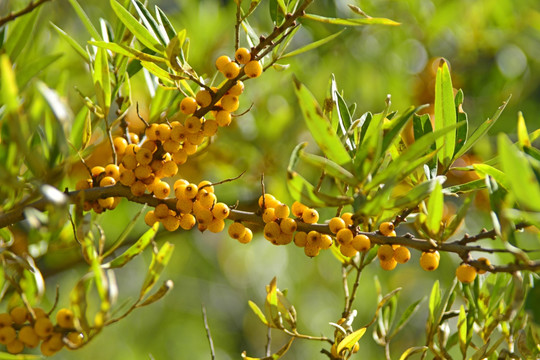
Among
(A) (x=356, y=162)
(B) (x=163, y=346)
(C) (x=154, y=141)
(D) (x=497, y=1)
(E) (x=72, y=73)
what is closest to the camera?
(A) (x=356, y=162)

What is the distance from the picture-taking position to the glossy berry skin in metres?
0.59

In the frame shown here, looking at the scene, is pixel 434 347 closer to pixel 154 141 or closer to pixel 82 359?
pixel 154 141

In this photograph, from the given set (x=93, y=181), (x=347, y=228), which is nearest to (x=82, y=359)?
(x=93, y=181)

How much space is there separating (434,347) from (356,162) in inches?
11.5

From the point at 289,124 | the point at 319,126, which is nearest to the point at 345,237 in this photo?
the point at 319,126

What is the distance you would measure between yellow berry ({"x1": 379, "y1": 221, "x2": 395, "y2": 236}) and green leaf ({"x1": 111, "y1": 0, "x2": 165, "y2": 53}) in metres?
0.28

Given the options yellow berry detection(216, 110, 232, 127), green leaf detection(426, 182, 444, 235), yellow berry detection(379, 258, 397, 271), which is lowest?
yellow berry detection(379, 258, 397, 271)

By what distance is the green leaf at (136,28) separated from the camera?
1.91 feet

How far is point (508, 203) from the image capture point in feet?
1.79

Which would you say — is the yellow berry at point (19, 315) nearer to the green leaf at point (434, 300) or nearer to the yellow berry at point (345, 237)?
the yellow berry at point (345, 237)

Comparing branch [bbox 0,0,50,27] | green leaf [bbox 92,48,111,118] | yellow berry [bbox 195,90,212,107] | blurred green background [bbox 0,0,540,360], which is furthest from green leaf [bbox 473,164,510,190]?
blurred green background [bbox 0,0,540,360]

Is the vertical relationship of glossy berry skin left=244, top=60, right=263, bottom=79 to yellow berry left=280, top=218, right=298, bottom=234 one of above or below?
above

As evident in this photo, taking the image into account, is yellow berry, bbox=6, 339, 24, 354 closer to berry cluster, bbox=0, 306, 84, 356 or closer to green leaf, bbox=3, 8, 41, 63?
berry cluster, bbox=0, 306, 84, 356

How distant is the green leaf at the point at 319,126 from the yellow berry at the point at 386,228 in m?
0.11
